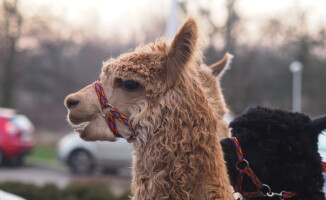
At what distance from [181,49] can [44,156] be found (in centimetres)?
1459

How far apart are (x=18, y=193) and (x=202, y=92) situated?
521 cm

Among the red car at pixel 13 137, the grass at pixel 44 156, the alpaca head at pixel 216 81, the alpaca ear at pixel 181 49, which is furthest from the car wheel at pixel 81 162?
the alpaca ear at pixel 181 49

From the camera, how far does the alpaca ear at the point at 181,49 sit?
2.12 meters

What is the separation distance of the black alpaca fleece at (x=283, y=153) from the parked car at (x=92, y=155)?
8.98 m

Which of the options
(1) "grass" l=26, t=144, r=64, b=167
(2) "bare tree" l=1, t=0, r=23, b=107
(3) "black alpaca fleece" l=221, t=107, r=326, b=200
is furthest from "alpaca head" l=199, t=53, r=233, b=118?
(2) "bare tree" l=1, t=0, r=23, b=107

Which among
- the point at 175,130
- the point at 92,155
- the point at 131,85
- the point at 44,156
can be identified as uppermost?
the point at 44,156

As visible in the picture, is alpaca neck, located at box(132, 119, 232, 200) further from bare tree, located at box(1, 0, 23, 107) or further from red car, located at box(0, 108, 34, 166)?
bare tree, located at box(1, 0, 23, 107)

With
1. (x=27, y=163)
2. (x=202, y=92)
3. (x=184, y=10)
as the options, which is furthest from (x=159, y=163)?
(x=27, y=163)

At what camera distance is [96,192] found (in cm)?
638

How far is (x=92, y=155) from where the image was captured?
11.7 metres

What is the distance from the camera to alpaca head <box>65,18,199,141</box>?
7.09 ft

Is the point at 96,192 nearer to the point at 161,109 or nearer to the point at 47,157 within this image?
the point at 161,109

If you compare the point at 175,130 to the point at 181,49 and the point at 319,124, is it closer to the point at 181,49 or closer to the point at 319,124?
the point at 181,49

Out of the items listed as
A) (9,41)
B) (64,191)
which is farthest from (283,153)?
(9,41)
